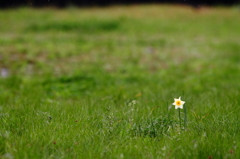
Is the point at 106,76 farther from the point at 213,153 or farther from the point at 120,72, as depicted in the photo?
the point at 213,153

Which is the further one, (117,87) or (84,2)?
(84,2)

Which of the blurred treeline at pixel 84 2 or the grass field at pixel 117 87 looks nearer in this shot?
the grass field at pixel 117 87

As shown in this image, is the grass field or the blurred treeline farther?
the blurred treeline

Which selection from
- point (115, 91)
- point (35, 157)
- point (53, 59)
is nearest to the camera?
point (35, 157)

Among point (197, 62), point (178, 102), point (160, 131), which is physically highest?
point (178, 102)

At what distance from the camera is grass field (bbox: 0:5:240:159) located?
240cm

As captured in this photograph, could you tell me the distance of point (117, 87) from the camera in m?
5.86

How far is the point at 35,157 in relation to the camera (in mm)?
2166

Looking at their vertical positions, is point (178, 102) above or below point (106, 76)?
above

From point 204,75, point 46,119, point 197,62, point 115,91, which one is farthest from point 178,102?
point 197,62

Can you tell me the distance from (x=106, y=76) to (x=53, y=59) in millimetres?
2440

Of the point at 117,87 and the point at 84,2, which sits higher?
the point at 84,2

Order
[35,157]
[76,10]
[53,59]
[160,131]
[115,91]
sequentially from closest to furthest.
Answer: [35,157] → [160,131] → [115,91] → [53,59] → [76,10]

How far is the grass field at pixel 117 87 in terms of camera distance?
2.40m
